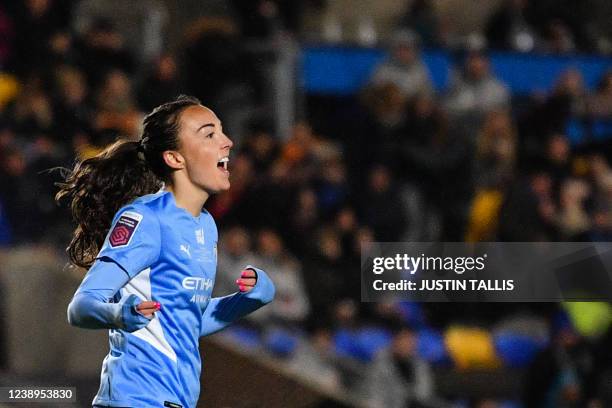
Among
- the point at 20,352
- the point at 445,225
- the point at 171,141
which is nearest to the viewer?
the point at 171,141

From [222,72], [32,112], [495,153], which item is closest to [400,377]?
[495,153]

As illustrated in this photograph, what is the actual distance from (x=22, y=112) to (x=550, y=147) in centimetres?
440

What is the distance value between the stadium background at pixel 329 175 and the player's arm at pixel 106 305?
323cm

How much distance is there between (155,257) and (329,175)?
5559 mm

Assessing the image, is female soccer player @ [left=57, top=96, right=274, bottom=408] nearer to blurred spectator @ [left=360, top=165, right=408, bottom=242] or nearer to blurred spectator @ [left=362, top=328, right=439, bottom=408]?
blurred spectator @ [left=362, top=328, right=439, bottom=408]

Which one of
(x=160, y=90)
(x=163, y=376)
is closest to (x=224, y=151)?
(x=163, y=376)

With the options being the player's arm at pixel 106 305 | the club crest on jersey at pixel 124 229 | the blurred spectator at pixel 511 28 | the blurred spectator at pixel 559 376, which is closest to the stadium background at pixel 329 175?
the blurred spectator at pixel 559 376

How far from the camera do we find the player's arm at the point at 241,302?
4238mm

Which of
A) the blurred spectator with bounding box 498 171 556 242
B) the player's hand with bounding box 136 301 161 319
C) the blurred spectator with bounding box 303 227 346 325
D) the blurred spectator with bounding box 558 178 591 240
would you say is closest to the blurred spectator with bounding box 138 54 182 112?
the blurred spectator with bounding box 303 227 346 325

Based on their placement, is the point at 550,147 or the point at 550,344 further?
the point at 550,147

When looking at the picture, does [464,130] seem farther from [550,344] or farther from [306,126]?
[550,344]

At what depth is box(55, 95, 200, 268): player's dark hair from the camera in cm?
426

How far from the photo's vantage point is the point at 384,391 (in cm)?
835

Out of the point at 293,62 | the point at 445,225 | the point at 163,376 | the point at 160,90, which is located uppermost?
the point at 293,62
